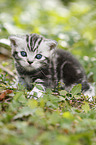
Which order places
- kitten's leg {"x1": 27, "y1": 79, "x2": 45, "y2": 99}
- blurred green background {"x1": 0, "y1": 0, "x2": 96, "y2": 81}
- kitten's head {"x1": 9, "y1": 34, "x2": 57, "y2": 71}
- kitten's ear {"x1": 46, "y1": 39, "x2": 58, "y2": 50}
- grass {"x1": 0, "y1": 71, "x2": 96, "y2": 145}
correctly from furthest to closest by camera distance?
blurred green background {"x1": 0, "y1": 0, "x2": 96, "y2": 81} < kitten's ear {"x1": 46, "y1": 39, "x2": 58, "y2": 50} < kitten's head {"x1": 9, "y1": 34, "x2": 57, "y2": 71} < kitten's leg {"x1": 27, "y1": 79, "x2": 45, "y2": 99} < grass {"x1": 0, "y1": 71, "x2": 96, "y2": 145}

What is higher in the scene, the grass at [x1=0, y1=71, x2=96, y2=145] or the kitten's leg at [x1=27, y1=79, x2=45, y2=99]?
the kitten's leg at [x1=27, y1=79, x2=45, y2=99]

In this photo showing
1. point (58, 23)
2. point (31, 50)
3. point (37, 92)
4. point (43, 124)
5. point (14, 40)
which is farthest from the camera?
point (58, 23)

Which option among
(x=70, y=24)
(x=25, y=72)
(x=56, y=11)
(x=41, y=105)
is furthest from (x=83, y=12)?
(x=41, y=105)

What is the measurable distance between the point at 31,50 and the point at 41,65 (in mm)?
290

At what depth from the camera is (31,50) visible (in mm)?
3043

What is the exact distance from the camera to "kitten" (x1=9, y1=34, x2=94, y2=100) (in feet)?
10.1

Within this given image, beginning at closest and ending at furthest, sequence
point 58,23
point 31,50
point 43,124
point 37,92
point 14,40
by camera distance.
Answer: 1. point 43,124
2. point 37,92
3. point 31,50
4. point 14,40
5. point 58,23

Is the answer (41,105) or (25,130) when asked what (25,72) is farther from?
(25,130)

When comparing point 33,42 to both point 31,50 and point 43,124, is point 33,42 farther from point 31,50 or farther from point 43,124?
point 43,124

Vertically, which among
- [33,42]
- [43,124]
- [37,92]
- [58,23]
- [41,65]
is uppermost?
[58,23]

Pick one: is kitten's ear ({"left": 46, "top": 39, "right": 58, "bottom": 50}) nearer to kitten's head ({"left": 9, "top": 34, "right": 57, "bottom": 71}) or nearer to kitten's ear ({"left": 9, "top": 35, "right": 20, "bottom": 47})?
kitten's head ({"left": 9, "top": 34, "right": 57, "bottom": 71})

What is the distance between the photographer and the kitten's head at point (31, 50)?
3.04m

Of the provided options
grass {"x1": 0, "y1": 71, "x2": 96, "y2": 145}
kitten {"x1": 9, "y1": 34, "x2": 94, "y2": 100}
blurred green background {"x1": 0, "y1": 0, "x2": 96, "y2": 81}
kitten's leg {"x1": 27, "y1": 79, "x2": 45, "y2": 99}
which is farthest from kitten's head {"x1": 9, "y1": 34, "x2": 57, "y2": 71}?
blurred green background {"x1": 0, "y1": 0, "x2": 96, "y2": 81}

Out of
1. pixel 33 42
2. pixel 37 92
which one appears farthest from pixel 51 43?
pixel 37 92
